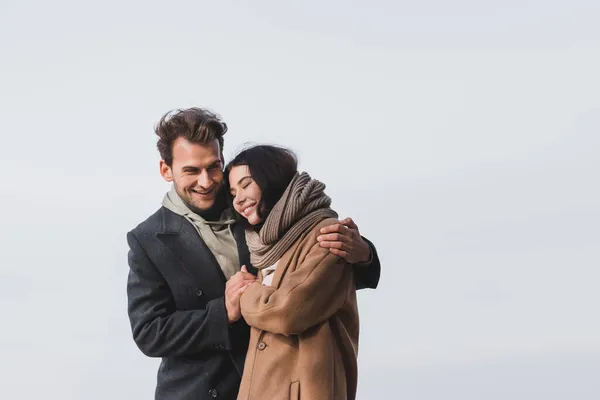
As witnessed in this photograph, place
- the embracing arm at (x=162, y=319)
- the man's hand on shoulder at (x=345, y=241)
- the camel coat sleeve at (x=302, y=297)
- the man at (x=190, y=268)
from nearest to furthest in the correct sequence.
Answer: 1. the camel coat sleeve at (x=302, y=297)
2. the man's hand on shoulder at (x=345, y=241)
3. the embracing arm at (x=162, y=319)
4. the man at (x=190, y=268)

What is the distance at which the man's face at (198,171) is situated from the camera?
→ 4.87 metres

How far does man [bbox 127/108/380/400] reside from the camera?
4.82 m

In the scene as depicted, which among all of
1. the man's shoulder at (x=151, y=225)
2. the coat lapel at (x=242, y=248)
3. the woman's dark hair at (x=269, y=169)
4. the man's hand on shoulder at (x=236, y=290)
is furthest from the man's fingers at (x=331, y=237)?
the man's shoulder at (x=151, y=225)

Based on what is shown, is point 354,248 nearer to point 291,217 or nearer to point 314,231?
point 314,231

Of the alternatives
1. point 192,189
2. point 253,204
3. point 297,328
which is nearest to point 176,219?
point 192,189

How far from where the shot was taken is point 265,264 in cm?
454

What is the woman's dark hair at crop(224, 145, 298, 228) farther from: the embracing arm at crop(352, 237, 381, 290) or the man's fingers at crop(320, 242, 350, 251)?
the embracing arm at crop(352, 237, 381, 290)

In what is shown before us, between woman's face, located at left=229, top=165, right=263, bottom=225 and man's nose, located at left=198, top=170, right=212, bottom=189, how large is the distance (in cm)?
25

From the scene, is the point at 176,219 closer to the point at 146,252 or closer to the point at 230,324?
the point at 146,252

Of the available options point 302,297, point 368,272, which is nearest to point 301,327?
point 302,297


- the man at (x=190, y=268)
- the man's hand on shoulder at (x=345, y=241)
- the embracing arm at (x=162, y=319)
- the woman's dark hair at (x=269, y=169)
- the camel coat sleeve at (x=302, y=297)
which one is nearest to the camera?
the camel coat sleeve at (x=302, y=297)

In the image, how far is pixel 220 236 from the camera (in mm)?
4965

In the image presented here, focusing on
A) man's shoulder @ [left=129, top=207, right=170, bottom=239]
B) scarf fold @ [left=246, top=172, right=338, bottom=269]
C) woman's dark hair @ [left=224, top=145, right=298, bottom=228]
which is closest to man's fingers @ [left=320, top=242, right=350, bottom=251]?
scarf fold @ [left=246, top=172, right=338, bottom=269]

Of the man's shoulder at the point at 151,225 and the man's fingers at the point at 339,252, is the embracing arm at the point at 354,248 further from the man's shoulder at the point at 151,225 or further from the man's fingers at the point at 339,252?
the man's shoulder at the point at 151,225
